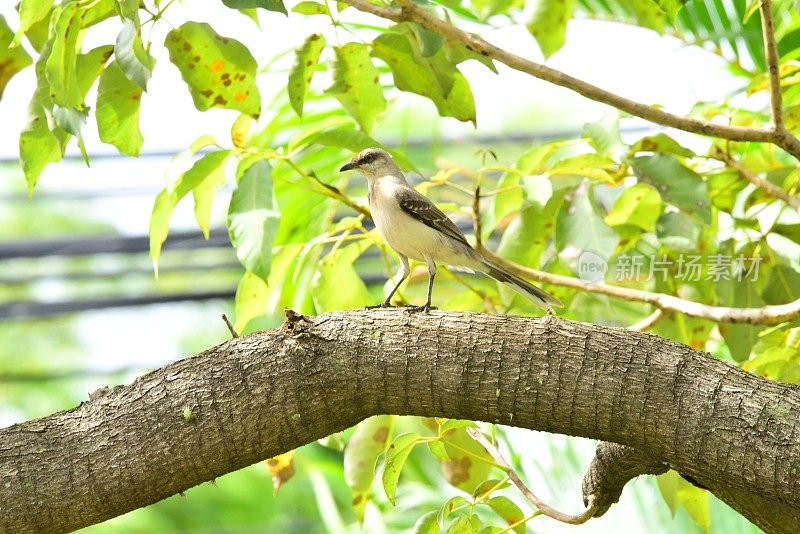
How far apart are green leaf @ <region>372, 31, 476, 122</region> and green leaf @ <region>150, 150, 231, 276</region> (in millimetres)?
522

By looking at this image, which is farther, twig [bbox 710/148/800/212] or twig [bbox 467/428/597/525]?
twig [bbox 710/148/800/212]

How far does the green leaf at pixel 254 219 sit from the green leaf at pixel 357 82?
1.10 feet

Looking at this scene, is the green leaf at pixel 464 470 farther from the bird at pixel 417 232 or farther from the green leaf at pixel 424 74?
the green leaf at pixel 424 74

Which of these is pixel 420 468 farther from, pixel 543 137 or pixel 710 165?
pixel 543 137

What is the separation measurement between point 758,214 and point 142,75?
7.01ft

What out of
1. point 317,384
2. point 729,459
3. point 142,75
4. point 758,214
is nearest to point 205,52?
point 142,75

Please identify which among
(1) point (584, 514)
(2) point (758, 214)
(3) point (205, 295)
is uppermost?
(2) point (758, 214)

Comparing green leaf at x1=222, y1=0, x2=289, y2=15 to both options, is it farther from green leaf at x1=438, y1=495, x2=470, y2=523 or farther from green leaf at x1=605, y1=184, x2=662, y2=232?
green leaf at x1=605, y1=184, x2=662, y2=232

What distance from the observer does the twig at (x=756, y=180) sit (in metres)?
3.04

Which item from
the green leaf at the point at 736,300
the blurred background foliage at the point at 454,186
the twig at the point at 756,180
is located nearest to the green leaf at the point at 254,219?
the blurred background foliage at the point at 454,186

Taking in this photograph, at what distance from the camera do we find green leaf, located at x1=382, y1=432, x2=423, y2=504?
2.55 m

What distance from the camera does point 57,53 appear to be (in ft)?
6.93

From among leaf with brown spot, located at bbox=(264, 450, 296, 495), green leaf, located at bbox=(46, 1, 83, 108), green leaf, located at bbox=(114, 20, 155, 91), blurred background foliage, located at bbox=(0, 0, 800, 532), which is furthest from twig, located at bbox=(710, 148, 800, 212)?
green leaf, located at bbox=(46, 1, 83, 108)

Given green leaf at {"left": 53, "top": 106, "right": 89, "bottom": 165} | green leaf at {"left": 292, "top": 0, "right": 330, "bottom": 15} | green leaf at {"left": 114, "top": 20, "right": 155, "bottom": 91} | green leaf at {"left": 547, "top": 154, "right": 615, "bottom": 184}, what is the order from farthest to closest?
green leaf at {"left": 547, "top": 154, "right": 615, "bottom": 184} < green leaf at {"left": 292, "top": 0, "right": 330, "bottom": 15} < green leaf at {"left": 53, "top": 106, "right": 89, "bottom": 165} < green leaf at {"left": 114, "top": 20, "right": 155, "bottom": 91}
